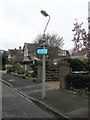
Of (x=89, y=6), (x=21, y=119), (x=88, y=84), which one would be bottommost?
(x=21, y=119)

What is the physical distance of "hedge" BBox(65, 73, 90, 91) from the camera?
12926 mm

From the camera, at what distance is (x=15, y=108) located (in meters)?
10.4

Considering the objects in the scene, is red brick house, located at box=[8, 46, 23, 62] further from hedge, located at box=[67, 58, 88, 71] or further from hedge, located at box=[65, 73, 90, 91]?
hedge, located at box=[65, 73, 90, 91]

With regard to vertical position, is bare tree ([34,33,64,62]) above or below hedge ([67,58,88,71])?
above

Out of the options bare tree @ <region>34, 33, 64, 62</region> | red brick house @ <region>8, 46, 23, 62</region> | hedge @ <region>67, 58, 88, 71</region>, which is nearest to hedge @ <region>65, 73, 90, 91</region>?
hedge @ <region>67, 58, 88, 71</region>

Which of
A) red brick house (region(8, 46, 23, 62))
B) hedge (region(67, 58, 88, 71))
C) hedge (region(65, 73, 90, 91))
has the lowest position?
hedge (region(65, 73, 90, 91))

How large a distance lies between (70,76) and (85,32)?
362 cm

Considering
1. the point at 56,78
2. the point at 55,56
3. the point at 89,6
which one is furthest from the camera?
the point at 55,56

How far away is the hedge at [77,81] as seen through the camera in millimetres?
12926

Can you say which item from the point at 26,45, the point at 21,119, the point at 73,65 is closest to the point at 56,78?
the point at 73,65

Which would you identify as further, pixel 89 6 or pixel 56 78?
pixel 56 78

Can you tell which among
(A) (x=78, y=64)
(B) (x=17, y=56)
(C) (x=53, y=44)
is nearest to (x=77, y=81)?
(A) (x=78, y=64)

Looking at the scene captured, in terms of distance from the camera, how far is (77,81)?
1374cm

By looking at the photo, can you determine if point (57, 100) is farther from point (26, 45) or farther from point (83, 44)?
point (26, 45)
